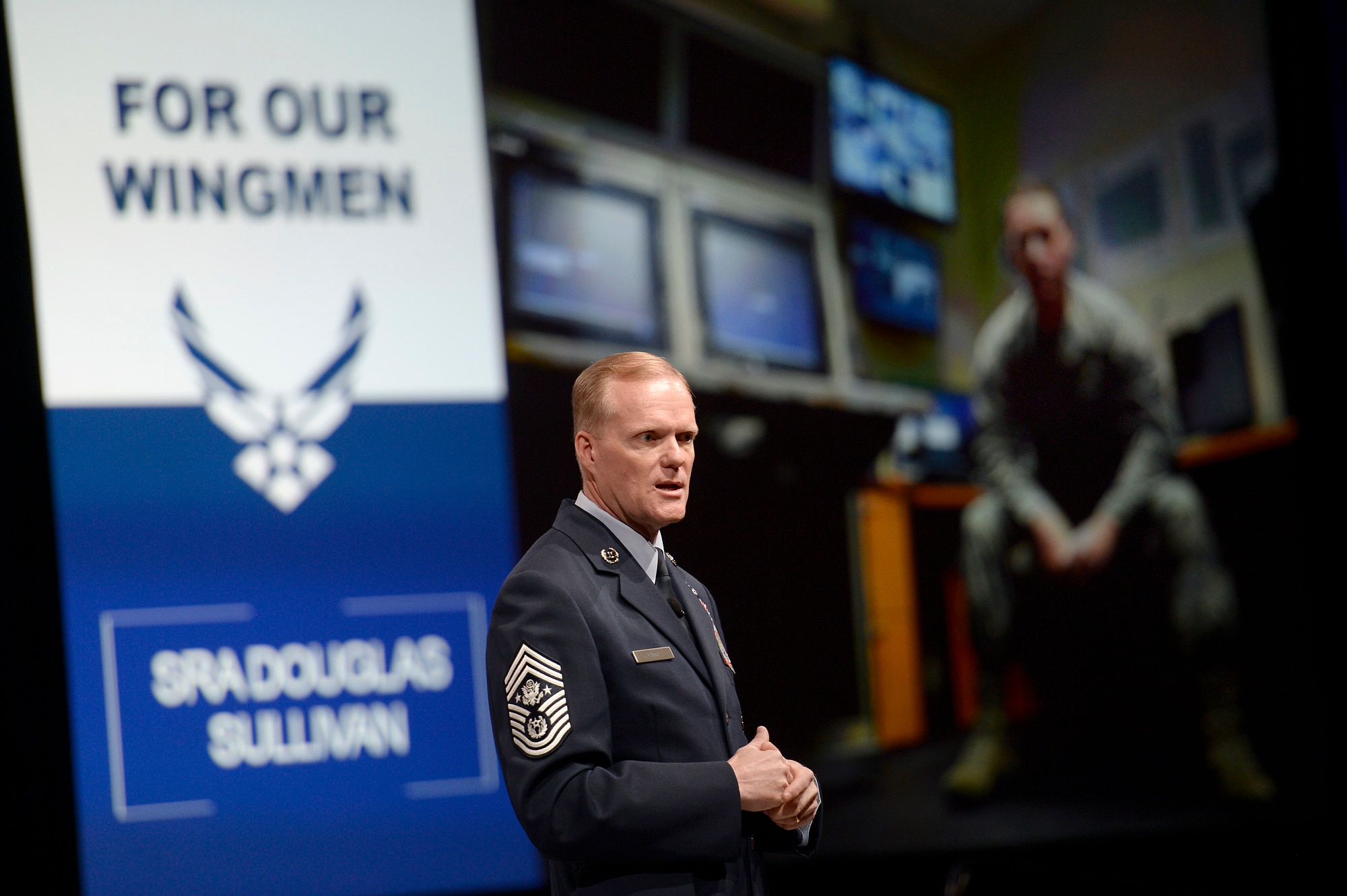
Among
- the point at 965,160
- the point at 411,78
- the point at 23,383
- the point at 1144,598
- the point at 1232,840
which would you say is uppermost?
the point at 411,78

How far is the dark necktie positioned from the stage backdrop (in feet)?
6.79

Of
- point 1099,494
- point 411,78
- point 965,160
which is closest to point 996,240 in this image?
point 965,160

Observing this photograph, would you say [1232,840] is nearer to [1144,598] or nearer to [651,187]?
[1144,598]

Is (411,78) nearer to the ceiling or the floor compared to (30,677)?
nearer to the ceiling

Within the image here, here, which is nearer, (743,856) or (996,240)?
(743,856)

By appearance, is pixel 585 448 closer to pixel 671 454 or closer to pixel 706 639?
pixel 671 454

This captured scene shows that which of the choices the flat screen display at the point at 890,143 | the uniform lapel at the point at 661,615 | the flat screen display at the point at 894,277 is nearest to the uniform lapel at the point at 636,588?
the uniform lapel at the point at 661,615

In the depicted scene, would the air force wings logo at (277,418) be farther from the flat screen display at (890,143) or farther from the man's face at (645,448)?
the man's face at (645,448)

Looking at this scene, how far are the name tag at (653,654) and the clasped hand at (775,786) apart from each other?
0.13 meters

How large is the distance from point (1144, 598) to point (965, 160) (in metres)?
1.56

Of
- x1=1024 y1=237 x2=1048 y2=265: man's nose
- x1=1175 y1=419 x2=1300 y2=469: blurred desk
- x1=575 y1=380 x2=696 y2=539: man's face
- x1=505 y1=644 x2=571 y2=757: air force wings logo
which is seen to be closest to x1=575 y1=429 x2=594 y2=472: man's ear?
x1=575 y1=380 x2=696 y2=539: man's face

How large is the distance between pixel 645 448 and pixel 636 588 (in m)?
0.15

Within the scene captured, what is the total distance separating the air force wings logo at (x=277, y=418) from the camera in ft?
10.4

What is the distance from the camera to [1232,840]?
363 cm
